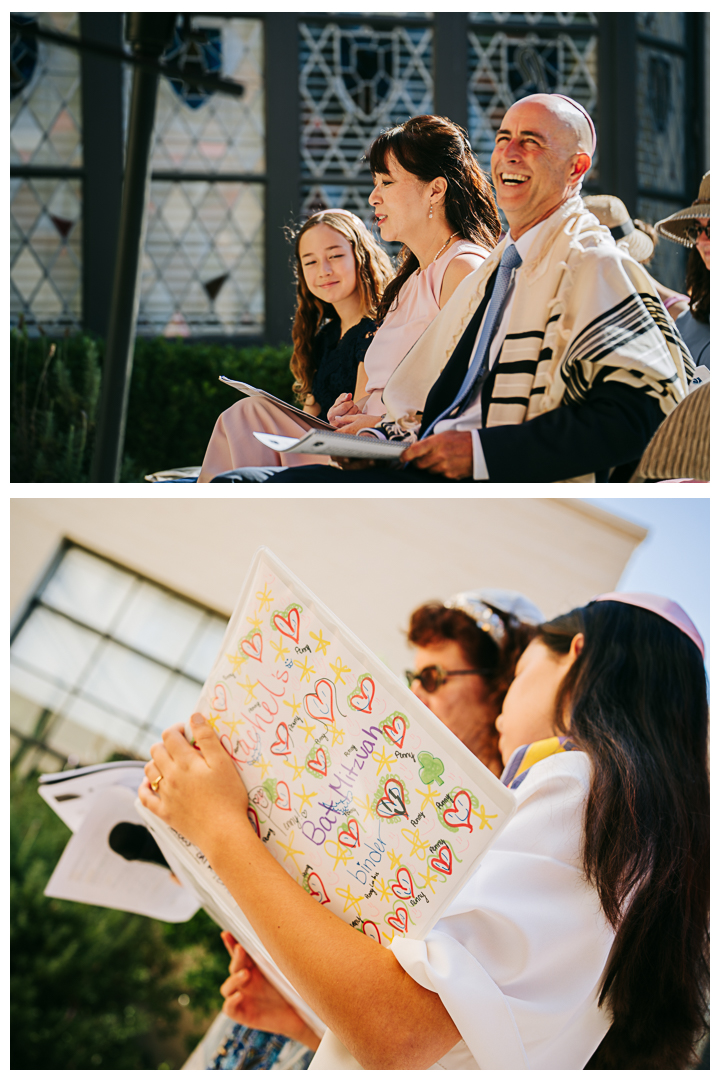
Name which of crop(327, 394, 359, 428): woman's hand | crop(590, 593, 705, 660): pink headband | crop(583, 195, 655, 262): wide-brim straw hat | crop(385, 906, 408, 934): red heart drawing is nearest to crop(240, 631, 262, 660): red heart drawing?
crop(385, 906, 408, 934): red heart drawing

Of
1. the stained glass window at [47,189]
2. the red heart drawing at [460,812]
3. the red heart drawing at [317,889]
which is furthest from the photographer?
the stained glass window at [47,189]

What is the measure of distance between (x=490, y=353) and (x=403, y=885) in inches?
26.9

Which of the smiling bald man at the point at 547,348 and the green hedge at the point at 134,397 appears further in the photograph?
the green hedge at the point at 134,397

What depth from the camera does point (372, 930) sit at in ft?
3.01

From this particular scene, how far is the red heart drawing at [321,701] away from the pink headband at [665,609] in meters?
0.50

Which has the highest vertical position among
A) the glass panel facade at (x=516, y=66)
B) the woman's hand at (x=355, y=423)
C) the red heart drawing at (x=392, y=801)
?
the glass panel facade at (x=516, y=66)

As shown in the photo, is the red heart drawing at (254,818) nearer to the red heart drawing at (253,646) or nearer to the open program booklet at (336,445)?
the red heart drawing at (253,646)

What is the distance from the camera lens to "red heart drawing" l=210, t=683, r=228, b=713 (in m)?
1.05

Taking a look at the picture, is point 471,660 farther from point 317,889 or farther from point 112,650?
point 112,650

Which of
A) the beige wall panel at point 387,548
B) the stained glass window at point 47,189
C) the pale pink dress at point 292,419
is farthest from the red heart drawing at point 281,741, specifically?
the stained glass window at point 47,189

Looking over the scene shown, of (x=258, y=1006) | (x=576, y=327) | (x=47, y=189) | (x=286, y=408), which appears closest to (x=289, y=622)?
(x=286, y=408)

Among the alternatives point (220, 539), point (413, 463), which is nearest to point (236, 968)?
point (413, 463)

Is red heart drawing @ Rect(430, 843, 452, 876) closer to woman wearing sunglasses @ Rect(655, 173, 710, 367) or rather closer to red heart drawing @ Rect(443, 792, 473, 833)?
red heart drawing @ Rect(443, 792, 473, 833)

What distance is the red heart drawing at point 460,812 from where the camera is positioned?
0.85 metres
